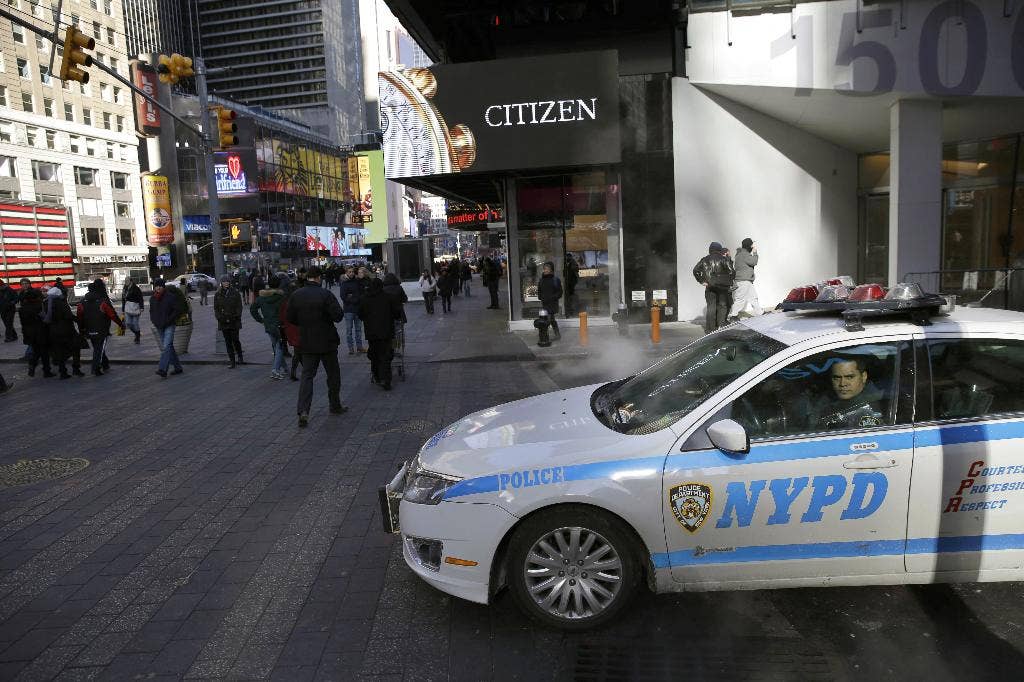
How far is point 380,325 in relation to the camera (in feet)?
35.7

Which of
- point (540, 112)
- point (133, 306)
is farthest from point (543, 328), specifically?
point (133, 306)

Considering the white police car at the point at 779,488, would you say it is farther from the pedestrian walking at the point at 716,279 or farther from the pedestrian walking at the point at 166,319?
the pedestrian walking at the point at 166,319

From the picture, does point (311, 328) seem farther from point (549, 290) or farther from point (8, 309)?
point (8, 309)

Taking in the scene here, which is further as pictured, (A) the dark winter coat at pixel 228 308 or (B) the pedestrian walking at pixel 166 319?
(A) the dark winter coat at pixel 228 308

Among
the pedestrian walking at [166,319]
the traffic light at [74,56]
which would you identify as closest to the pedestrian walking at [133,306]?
the pedestrian walking at [166,319]

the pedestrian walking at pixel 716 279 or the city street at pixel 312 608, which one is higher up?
the pedestrian walking at pixel 716 279

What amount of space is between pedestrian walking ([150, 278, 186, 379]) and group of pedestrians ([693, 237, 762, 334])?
9.80m

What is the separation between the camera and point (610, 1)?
1741cm

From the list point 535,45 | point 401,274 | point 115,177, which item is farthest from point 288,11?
point 535,45

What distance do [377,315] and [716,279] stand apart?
252 inches

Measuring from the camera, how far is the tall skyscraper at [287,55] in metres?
139

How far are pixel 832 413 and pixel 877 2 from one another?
1345 cm

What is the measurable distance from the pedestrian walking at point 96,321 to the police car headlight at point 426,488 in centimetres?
1232

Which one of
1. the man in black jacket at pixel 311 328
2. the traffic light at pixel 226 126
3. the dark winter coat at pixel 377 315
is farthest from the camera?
the traffic light at pixel 226 126
